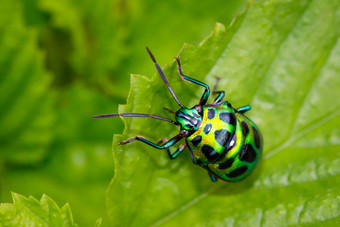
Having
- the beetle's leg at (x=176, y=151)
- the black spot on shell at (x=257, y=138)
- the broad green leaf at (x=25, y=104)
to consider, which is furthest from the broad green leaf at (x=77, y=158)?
the black spot on shell at (x=257, y=138)

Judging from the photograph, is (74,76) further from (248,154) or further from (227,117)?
(248,154)

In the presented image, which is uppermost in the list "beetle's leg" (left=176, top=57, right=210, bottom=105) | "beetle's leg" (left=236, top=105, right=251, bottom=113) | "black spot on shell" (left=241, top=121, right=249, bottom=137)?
"beetle's leg" (left=176, top=57, right=210, bottom=105)

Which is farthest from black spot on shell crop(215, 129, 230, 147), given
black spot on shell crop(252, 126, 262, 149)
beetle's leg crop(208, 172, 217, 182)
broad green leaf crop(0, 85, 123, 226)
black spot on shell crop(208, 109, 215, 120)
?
broad green leaf crop(0, 85, 123, 226)

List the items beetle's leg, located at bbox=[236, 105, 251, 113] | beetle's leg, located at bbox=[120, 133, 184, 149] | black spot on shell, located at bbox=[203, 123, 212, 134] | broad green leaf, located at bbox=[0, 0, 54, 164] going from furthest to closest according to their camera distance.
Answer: broad green leaf, located at bbox=[0, 0, 54, 164]
beetle's leg, located at bbox=[236, 105, 251, 113]
black spot on shell, located at bbox=[203, 123, 212, 134]
beetle's leg, located at bbox=[120, 133, 184, 149]

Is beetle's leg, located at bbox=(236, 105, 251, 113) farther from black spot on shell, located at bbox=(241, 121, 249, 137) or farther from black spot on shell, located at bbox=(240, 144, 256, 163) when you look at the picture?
black spot on shell, located at bbox=(240, 144, 256, 163)

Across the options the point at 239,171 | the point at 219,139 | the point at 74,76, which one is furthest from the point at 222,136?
the point at 74,76

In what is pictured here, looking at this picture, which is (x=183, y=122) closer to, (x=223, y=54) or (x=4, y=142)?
(x=223, y=54)
